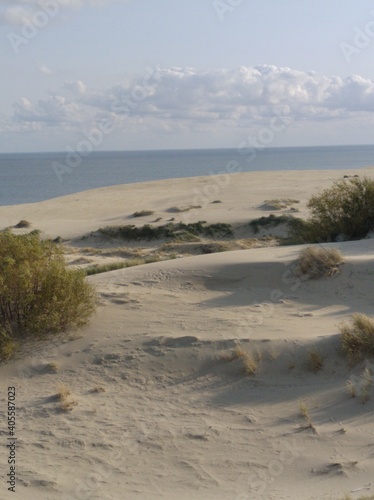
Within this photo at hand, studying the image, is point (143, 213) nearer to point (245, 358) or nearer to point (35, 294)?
point (35, 294)

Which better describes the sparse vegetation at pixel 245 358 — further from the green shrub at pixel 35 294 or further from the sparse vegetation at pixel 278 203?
the sparse vegetation at pixel 278 203

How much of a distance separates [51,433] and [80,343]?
198 centimetres

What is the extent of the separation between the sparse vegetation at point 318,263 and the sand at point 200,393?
0.15 m

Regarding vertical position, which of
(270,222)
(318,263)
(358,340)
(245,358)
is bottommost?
(245,358)

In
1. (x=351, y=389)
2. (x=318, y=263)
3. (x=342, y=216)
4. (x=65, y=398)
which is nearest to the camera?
(x=351, y=389)

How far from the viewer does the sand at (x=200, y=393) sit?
253 inches

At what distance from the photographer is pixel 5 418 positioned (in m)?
7.81

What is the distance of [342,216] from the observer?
17.0 m

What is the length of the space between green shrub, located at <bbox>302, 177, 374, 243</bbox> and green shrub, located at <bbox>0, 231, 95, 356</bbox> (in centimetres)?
851

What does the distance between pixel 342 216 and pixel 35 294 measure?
378 inches

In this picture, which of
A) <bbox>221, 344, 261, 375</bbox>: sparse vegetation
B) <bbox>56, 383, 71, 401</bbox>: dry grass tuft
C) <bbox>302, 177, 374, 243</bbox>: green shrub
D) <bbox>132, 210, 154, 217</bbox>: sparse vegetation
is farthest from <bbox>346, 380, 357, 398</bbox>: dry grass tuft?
<bbox>132, 210, 154, 217</bbox>: sparse vegetation

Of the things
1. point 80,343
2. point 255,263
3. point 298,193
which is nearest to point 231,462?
point 80,343

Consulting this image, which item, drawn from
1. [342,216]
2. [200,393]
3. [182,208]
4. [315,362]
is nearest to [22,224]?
[182,208]

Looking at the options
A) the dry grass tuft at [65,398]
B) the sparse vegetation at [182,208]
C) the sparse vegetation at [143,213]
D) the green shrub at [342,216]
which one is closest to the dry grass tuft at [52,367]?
the dry grass tuft at [65,398]
